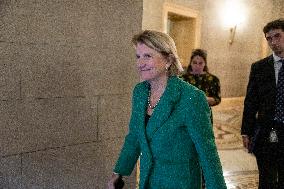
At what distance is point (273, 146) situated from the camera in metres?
3.55

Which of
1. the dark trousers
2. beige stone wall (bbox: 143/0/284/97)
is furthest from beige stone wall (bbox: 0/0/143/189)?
beige stone wall (bbox: 143/0/284/97)

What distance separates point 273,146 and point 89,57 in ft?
5.80

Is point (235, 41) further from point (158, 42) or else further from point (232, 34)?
point (158, 42)

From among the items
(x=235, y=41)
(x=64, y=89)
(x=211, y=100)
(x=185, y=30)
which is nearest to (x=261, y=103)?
(x=211, y=100)

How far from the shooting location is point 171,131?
2086 millimetres

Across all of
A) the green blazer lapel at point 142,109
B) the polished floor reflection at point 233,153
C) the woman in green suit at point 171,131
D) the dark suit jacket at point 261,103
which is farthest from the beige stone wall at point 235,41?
the woman in green suit at point 171,131

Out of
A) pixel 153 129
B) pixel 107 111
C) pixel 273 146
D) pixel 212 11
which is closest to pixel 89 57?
pixel 107 111

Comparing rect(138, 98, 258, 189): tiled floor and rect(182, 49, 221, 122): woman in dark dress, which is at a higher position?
rect(182, 49, 221, 122): woman in dark dress

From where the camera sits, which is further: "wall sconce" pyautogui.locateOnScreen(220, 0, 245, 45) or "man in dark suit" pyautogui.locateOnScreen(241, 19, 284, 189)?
"wall sconce" pyautogui.locateOnScreen(220, 0, 245, 45)

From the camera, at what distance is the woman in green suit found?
2.03 m

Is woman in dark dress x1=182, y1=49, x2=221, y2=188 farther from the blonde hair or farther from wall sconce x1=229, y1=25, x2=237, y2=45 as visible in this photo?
wall sconce x1=229, y1=25, x2=237, y2=45

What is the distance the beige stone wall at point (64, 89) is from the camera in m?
3.01

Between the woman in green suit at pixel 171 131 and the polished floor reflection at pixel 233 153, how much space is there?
292 cm

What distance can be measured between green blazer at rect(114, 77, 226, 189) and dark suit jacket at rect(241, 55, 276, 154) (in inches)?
63.9
